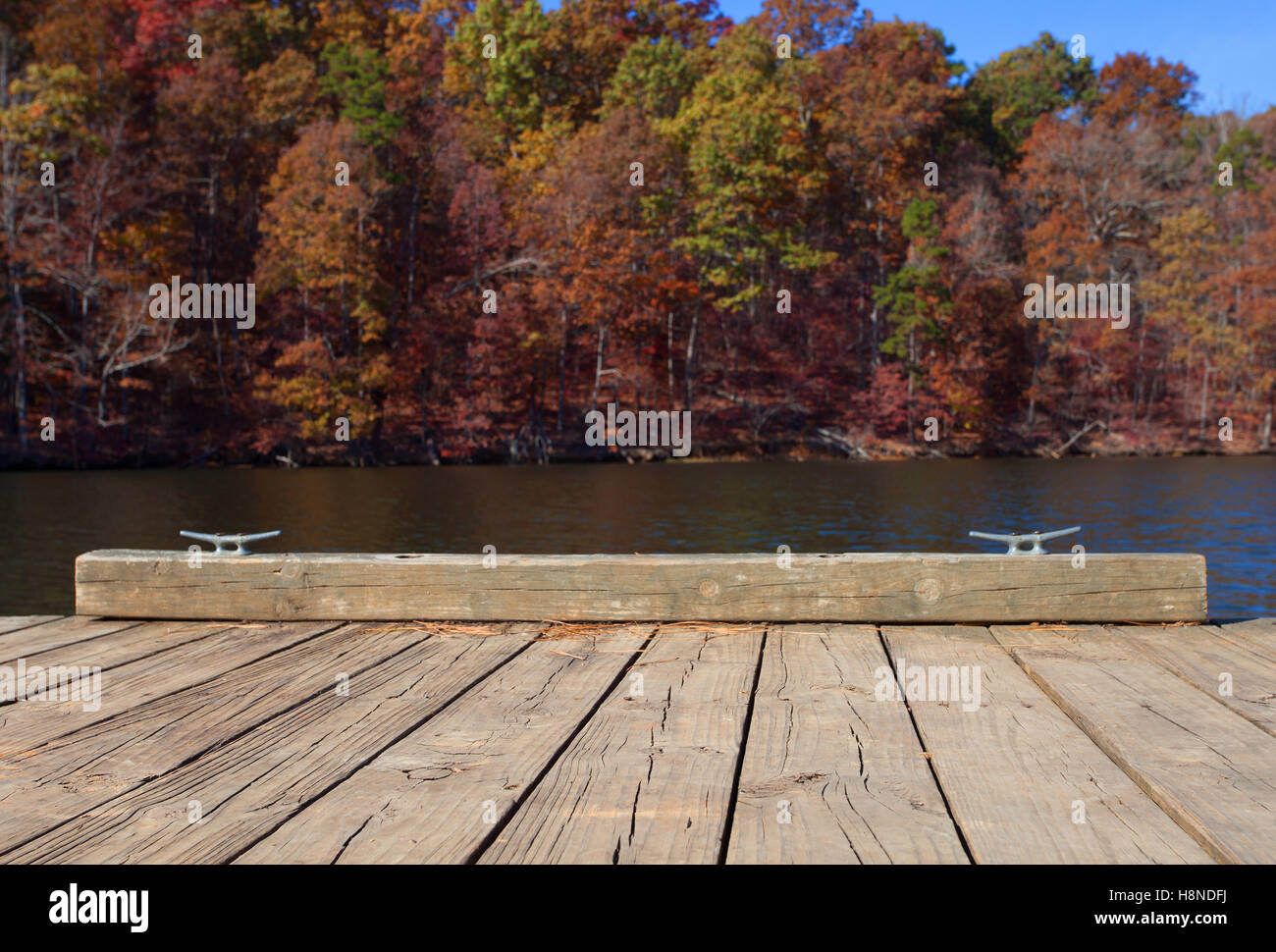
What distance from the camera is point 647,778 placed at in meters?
2.83

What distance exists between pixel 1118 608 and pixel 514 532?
50.9ft

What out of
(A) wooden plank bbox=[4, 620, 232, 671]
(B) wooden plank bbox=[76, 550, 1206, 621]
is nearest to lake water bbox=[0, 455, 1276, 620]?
(B) wooden plank bbox=[76, 550, 1206, 621]

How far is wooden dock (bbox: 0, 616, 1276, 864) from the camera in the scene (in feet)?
7.97

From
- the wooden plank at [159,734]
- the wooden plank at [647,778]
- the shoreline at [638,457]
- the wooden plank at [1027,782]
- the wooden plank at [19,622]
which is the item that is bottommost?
the shoreline at [638,457]

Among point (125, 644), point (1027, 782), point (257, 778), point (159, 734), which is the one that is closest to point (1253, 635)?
point (1027, 782)

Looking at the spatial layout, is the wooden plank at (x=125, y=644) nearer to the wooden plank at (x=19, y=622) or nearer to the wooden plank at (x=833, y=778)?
the wooden plank at (x=19, y=622)

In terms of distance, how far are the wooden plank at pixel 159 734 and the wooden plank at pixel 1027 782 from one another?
1901mm

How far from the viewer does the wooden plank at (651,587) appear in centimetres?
474

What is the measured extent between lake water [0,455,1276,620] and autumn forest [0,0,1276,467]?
876 centimetres

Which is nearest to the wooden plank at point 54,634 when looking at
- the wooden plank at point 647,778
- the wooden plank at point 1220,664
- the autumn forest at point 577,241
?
the wooden plank at point 647,778

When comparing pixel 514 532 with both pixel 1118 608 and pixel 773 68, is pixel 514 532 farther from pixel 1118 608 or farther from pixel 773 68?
pixel 773 68

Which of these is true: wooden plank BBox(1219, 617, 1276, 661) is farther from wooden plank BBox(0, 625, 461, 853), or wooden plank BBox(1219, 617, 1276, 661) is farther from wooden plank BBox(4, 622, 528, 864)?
wooden plank BBox(0, 625, 461, 853)

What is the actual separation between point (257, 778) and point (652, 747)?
3.22 ft

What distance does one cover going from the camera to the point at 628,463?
47.0 meters
